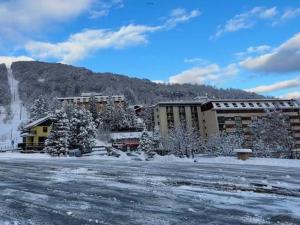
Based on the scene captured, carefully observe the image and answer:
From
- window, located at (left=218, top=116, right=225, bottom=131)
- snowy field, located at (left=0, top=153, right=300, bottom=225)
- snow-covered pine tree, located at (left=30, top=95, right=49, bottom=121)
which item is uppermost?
snow-covered pine tree, located at (left=30, top=95, right=49, bottom=121)

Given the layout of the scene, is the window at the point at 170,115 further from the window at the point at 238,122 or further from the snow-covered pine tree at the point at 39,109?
the snow-covered pine tree at the point at 39,109

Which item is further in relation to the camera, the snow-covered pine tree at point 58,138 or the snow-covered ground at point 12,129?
the snow-covered ground at point 12,129

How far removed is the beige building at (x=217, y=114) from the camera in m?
114

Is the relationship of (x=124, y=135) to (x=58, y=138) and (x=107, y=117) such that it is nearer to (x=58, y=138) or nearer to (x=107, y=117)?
(x=107, y=117)

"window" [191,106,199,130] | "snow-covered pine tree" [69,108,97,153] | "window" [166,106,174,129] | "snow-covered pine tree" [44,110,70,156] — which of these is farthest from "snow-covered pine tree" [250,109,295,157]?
"window" [191,106,199,130]

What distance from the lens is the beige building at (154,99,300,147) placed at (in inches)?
4473

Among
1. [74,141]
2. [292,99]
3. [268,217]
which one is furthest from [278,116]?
[292,99]

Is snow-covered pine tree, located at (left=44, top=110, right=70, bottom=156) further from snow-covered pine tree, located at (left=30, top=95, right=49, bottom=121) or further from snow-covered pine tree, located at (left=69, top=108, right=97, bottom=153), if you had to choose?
snow-covered pine tree, located at (left=30, top=95, right=49, bottom=121)

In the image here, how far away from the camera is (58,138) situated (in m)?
49.6

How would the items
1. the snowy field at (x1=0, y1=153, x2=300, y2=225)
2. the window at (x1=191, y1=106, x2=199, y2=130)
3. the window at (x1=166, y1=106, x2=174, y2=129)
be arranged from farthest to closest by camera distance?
1. the window at (x1=191, y1=106, x2=199, y2=130)
2. the window at (x1=166, y1=106, x2=174, y2=129)
3. the snowy field at (x1=0, y1=153, x2=300, y2=225)

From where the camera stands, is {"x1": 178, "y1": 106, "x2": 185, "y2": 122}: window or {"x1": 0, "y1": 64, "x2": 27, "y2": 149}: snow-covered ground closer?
{"x1": 0, "y1": 64, "x2": 27, "y2": 149}: snow-covered ground

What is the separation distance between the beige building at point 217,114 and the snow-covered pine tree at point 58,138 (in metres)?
62.1

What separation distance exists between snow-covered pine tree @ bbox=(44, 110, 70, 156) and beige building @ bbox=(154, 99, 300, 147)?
62.1 m

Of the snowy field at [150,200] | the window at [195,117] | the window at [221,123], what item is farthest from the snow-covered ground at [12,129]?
the snowy field at [150,200]
